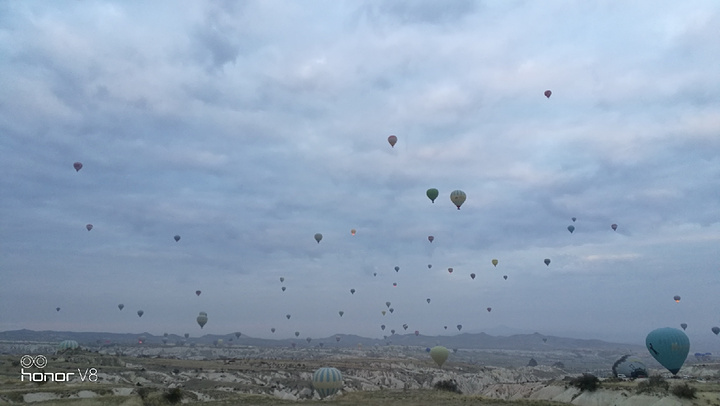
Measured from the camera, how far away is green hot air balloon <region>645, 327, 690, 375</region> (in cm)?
6159

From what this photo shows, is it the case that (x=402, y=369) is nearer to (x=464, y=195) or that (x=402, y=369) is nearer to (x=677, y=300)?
(x=464, y=195)

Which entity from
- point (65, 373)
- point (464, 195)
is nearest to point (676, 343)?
point (464, 195)

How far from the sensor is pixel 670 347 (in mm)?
61719

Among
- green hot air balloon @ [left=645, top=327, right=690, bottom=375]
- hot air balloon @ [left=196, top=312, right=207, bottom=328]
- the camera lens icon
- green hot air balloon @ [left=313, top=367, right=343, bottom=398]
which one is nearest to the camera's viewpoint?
green hot air balloon @ [left=313, top=367, right=343, bottom=398]

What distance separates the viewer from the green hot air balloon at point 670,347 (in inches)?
2425

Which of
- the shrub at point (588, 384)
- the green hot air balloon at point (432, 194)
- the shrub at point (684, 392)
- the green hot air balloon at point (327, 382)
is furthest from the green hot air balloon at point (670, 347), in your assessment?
the green hot air balloon at point (327, 382)

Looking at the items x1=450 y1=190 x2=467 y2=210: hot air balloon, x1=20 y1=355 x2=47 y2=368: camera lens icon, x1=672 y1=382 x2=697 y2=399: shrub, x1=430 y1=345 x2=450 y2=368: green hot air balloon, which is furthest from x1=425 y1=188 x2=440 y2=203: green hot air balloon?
x1=20 y1=355 x2=47 y2=368: camera lens icon

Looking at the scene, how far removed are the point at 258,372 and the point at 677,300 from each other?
101 metres

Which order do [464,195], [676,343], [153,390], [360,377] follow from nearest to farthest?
[153,390], [676,343], [464,195], [360,377]

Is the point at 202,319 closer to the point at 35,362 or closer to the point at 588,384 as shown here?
the point at 35,362

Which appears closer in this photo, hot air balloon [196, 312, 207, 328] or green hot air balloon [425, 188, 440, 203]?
green hot air balloon [425, 188, 440, 203]

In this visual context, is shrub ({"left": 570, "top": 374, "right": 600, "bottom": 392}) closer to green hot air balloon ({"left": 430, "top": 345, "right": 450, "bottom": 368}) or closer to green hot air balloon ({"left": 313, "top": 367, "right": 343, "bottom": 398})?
green hot air balloon ({"left": 430, "top": 345, "right": 450, "bottom": 368})

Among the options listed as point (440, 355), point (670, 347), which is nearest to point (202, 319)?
point (440, 355)

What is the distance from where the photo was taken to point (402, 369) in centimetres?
11800
